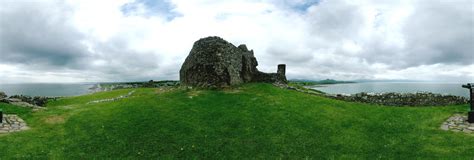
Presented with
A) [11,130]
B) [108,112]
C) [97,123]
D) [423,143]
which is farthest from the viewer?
[108,112]

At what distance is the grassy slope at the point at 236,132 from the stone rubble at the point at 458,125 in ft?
1.46

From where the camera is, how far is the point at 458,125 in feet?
54.6

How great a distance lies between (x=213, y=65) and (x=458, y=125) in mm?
19581

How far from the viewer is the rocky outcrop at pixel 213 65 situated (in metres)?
27.9

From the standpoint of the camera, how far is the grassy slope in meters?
13.2

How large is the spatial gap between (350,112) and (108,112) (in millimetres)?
16668

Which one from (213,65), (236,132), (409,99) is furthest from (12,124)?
(409,99)

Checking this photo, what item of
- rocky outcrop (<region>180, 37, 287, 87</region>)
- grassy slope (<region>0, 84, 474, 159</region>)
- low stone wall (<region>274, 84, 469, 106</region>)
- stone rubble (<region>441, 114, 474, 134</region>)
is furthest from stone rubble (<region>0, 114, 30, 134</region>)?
low stone wall (<region>274, 84, 469, 106</region>)

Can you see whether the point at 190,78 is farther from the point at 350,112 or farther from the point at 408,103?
the point at 408,103

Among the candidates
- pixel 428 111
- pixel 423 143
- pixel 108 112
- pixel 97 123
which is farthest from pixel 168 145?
pixel 428 111

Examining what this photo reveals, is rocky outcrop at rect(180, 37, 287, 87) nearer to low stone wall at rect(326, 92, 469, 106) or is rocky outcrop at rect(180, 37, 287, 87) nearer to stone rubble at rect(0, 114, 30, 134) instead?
low stone wall at rect(326, 92, 469, 106)

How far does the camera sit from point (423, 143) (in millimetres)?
14000

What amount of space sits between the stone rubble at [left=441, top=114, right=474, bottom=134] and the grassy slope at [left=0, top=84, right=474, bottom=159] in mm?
444

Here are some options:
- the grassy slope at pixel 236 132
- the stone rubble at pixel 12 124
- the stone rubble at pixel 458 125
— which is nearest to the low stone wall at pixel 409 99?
→ the grassy slope at pixel 236 132
